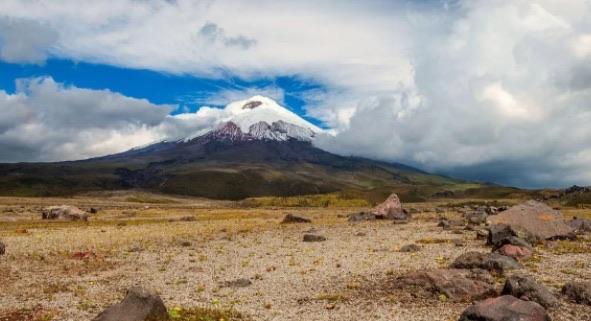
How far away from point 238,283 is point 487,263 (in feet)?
51.5

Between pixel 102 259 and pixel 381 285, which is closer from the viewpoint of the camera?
pixel 381 285

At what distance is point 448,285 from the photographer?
27.3 m

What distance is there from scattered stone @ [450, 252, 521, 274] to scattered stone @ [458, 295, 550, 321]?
502 inches

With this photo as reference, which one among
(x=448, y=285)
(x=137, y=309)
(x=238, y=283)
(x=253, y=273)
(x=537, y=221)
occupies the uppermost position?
(x=537, y=221)

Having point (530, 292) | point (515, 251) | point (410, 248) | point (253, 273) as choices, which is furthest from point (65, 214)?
point (530, 292)

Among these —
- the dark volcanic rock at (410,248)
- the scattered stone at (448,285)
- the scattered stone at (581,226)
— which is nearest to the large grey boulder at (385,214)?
the scattered stone at (581,226)

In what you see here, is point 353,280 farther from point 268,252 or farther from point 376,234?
point 376,234

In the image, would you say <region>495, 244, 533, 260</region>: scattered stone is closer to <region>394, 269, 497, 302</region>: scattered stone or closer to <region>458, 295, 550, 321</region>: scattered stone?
<region>394, 269, 497, 302</region>: scattered stone

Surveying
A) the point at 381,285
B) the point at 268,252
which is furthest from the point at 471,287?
the point at 268,252

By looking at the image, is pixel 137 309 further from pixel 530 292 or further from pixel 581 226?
pixel 581 226

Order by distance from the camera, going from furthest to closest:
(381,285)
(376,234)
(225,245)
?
(376,234) → (225,245) → (381,285)

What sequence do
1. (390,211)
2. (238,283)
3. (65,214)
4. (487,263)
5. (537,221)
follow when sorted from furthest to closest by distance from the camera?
(65,214), (390,211), (537,221), (487,263), (238,283)

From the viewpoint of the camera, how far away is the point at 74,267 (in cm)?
4031

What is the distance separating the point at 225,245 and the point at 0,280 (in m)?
25.4
